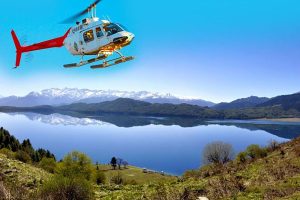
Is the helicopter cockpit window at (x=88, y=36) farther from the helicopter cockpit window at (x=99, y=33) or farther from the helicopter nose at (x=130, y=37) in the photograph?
the helicopter nose at (x=130, y=37)

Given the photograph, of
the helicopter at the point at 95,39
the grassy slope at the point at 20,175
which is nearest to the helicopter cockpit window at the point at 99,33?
the helicopter at the point at 95,39

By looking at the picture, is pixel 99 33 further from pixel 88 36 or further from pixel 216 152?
pixel 216 152

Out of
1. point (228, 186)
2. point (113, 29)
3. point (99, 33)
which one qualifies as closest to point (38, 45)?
point (99, 33)

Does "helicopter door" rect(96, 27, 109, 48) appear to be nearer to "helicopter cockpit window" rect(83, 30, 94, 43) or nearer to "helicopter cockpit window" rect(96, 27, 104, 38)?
"helicopter cockpit window" rect(96, 27, 104, 38)

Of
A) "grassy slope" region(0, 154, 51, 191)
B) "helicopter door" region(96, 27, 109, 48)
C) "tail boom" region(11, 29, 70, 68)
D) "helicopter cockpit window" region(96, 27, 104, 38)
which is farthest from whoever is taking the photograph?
"tail boom" region(11, 29, 70, 68)

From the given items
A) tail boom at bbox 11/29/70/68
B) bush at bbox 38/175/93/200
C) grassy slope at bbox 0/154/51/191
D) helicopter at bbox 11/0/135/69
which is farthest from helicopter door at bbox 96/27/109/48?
grassy slope at bbox 0/154/51/191
